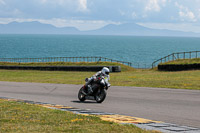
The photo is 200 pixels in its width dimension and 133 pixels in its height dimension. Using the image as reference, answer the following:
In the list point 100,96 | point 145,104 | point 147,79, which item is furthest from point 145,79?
point 145,104

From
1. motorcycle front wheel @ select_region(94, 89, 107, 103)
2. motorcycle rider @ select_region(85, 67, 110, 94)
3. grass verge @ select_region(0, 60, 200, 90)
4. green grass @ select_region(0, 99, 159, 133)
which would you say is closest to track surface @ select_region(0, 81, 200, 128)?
motorcycle front wheel @ select_region(94, 89, 107, 103)

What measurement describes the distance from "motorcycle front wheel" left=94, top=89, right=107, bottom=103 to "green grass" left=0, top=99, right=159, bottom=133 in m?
3.45

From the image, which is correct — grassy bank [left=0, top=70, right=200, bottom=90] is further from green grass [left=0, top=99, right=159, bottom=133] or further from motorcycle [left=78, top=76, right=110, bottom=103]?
green grass [left=0, top=99, right=159, bottom=133]

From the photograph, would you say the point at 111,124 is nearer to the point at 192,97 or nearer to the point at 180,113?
the point at 180,113

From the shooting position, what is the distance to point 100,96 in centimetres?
1361

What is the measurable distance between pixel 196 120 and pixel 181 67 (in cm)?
2869

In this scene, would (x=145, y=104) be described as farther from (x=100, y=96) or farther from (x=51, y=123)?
(x=51, y=123)

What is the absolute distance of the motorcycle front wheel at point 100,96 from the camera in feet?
44.4

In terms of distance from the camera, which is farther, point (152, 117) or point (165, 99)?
point (165, 99)

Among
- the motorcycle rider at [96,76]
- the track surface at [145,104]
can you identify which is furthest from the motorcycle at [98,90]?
the track surface at [145,104]

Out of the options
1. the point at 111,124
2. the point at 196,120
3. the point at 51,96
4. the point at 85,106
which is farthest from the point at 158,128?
the point at 51,96

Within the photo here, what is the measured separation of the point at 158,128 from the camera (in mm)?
7906

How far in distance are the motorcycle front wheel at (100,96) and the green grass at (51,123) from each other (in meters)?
3.45

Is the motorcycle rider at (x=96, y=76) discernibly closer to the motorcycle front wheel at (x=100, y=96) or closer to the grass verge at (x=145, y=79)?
the motorcycle front wheel at (x=100, y=96)
